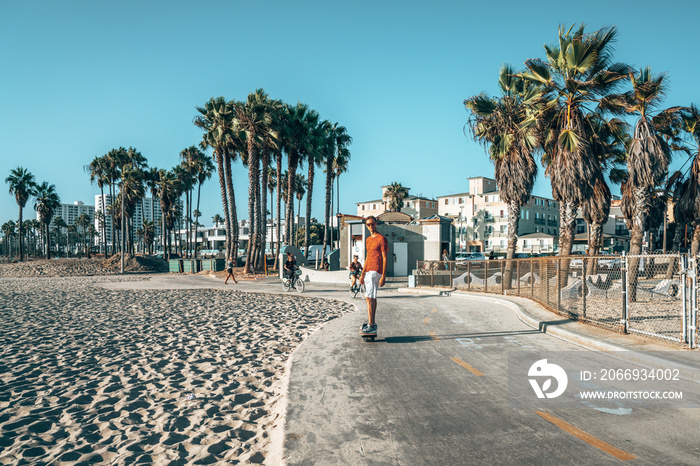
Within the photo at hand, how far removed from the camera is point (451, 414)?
482 centimetres

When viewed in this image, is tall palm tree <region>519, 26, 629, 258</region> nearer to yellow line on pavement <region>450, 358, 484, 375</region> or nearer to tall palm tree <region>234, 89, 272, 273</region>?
yellow line on pavement <region>450, 358, 484, 375</region>

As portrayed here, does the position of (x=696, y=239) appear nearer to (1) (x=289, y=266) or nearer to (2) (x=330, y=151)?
(1) (x=289, y=266)

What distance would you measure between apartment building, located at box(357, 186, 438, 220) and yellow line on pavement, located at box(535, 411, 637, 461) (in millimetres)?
82921

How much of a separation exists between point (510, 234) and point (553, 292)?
33.6 feet

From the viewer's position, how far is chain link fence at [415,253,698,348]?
781 centimetres

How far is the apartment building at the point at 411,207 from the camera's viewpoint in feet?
306

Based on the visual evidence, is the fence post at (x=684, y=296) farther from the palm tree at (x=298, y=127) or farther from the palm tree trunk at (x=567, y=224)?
the palm tree at (x=298, y=127)

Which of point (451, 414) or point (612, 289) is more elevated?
point (612, 289)

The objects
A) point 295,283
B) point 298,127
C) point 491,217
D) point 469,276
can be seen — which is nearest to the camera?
point 469,276

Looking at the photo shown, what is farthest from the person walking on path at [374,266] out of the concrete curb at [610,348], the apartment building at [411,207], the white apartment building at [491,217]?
the apartment building at [411,207]

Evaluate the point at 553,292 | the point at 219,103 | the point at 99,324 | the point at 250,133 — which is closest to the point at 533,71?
the point at 553,292

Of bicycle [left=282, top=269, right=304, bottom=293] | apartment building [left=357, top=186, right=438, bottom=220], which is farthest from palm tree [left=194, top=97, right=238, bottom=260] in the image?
apartment building [left=357, top=186, right=438, bottom=220]

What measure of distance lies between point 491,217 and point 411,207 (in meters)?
17.2

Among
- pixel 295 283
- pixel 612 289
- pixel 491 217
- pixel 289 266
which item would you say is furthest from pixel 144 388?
pixel 491 217
